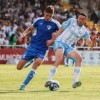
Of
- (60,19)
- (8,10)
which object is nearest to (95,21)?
(60,19)

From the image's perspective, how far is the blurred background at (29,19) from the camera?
34.6 m

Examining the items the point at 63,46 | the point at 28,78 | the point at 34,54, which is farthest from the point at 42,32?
the point at 28,78

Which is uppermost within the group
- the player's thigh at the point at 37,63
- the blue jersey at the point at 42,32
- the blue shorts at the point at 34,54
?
the blue jersey at the point at 42,32

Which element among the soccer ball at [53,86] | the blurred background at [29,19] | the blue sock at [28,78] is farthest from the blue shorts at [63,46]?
the blurred background at [29,19]

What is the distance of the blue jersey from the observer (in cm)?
1658

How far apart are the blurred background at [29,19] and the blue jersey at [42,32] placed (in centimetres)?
1555

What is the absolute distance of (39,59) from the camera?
16.2 m

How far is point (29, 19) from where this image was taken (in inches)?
1522

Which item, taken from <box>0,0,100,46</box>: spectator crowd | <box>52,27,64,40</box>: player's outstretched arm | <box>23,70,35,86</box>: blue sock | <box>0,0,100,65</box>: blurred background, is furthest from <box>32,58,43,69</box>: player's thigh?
<box>0,0,100,46</box>: spectator crowd

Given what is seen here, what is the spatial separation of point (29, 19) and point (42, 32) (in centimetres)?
2210

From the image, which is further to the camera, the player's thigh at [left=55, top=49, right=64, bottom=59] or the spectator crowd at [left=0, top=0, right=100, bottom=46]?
the spectator crowd at [left=0, top=0, right=100, bottom=46]

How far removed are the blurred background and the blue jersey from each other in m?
15.6

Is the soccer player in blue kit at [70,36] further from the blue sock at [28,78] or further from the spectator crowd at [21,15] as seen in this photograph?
the spectator crowd at [21,15]

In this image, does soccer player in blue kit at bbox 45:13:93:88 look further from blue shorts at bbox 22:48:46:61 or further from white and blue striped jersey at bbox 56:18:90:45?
blue shorts at bbox 22:48:46:61
